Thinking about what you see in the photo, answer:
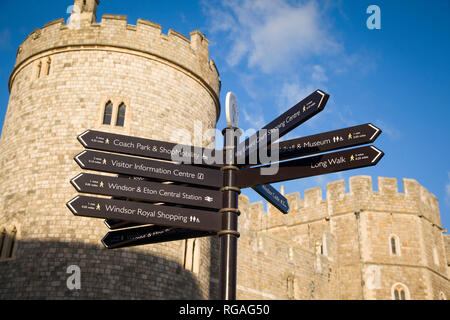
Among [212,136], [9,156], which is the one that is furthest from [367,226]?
[9,156]

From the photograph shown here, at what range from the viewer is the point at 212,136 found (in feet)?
44.1

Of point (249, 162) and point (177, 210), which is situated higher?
point (249, 162)

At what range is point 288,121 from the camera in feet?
14.7

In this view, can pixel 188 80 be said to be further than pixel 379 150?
Yes

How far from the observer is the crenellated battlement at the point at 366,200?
68.4ft

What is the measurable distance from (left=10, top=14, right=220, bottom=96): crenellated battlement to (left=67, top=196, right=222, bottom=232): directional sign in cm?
835

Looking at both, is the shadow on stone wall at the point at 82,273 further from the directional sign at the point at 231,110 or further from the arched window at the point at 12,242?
the directional sign at the point at 231,110

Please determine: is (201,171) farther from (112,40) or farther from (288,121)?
(112,40)

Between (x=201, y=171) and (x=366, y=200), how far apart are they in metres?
17.6

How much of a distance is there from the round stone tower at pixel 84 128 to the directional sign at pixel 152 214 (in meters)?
5.86

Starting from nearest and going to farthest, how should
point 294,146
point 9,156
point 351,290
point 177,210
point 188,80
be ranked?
point 177,210, point 294,146, point 9,156, point 188,80, point 351,290

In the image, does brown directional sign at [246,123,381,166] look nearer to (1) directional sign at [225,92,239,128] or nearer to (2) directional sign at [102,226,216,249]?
(1) directional sign at [225,92,239,128]

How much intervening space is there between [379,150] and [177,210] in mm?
1888

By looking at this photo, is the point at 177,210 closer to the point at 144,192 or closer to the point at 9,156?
the point at 144,192
